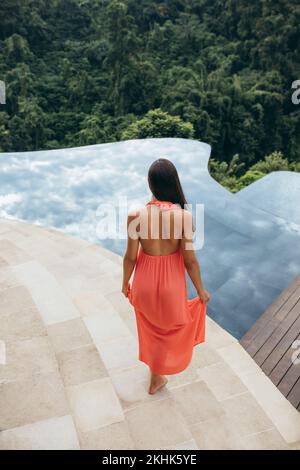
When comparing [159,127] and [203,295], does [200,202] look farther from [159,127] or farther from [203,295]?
[159,127]

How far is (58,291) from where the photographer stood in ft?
13.4

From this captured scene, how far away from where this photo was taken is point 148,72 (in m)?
19.4

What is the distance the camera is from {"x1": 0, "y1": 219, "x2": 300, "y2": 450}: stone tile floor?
260 centimetres

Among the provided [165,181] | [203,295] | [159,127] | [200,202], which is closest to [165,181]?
[165,181]

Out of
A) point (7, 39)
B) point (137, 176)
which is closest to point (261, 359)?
point (137, 176)

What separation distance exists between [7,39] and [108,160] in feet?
50.5

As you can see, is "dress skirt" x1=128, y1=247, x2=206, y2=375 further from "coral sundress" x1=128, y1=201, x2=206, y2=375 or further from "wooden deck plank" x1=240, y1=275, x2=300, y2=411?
"wooden deck plank" x1=240, y1=275, x2=300, y2=411

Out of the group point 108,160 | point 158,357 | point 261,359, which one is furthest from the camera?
point 108,160

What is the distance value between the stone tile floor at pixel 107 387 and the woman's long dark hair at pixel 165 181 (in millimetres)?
1263

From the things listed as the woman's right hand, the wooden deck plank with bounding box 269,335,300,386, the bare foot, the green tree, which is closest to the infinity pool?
the wooden deck plank with bounding box 269,335,300,386

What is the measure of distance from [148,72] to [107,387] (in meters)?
18.2

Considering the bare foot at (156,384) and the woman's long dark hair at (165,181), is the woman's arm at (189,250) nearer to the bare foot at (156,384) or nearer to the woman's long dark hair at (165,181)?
the woman's long dark hair at (165,181)

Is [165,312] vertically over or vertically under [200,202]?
over

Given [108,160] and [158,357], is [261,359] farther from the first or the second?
[108,160]
